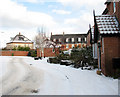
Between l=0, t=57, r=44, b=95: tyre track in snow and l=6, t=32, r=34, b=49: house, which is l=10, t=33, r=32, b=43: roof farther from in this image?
l=0, t=57, r=44, b=95: tyre track in snow

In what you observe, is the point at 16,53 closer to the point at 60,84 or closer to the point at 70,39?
the point at 70,39

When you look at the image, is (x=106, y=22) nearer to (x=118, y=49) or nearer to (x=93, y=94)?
(x=118, y=49)

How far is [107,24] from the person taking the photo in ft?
37.5

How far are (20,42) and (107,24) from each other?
61313 millimetres

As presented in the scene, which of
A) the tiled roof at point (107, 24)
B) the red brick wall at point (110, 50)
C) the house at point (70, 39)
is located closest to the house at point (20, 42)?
the house at point (70, 39)

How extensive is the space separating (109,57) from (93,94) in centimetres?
484

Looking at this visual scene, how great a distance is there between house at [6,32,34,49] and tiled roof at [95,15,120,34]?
A: 59768 millimetres

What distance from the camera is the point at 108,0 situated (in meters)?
14.3

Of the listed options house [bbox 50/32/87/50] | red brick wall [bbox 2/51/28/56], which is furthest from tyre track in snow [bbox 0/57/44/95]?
house [bbox 50/32/87/50]

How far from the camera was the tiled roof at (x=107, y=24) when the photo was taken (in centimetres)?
1063

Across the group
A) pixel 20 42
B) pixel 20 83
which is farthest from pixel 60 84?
pixel 20 42

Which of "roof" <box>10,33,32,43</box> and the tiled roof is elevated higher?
"roof" <box>10,33,32,43</box>

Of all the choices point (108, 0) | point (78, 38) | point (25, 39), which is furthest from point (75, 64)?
point (25, 39)

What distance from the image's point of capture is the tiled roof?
1063 centimetres
